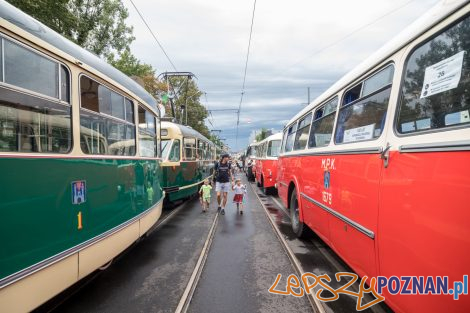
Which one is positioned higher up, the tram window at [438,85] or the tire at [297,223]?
the tram window at [438,85]

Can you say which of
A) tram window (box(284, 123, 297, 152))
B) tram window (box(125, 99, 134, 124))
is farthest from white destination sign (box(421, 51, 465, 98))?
tram window (box(284, 123, 297, 152))

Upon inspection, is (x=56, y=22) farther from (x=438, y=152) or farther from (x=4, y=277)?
(x=438, y=152)

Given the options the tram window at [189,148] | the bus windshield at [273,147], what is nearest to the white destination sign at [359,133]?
the tram window at [189,148]

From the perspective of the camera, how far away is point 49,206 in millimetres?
2422

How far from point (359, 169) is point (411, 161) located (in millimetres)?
853

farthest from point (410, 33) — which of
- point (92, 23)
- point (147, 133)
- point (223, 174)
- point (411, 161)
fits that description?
point (92, 23)

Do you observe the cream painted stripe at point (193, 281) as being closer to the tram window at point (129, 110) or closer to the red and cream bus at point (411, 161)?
the red and cream bus at point (411, 161)

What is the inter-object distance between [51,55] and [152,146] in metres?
3.40

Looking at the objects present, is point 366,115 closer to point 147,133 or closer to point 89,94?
point 89,94

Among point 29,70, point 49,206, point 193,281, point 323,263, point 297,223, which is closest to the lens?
point 29,70

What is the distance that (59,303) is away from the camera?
332 cm

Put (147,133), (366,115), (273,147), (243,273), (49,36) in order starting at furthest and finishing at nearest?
(273,147) → (147,133) → (243,273) → (366,115) → (49,36)

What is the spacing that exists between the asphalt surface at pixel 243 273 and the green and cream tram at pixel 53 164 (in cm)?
131

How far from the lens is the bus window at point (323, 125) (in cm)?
424
